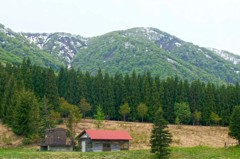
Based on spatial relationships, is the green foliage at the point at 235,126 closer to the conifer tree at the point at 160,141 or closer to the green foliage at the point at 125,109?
the conifer tree at the point at 160,141

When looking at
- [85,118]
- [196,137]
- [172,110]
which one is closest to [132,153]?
[196,137]

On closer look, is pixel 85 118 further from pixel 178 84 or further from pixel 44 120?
pixel 178 84

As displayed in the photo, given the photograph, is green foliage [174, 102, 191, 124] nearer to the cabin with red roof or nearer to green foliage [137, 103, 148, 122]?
green foliage [137, 103, 148, 122]

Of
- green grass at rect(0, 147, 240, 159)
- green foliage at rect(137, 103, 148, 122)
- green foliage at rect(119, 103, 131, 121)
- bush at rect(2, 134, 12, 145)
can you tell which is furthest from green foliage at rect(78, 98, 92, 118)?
green grass at rect(0, 147, 240, 159)

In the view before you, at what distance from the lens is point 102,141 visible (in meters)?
67.6

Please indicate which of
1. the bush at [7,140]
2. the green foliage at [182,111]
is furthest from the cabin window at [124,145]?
the green foliage at [182,111]

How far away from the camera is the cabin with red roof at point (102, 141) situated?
219ft

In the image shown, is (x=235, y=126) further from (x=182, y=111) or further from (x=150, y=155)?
(x=182, y=111)

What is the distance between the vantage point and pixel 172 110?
104 meters

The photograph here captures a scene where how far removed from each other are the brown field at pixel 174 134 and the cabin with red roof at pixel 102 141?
4.37 metres

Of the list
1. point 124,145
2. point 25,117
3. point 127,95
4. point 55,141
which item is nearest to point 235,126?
point 124,145

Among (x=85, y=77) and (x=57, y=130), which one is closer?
(x=57, y=130)

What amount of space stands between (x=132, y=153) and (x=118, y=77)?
5779 centimetres

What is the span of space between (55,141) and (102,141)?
9.02 metres
